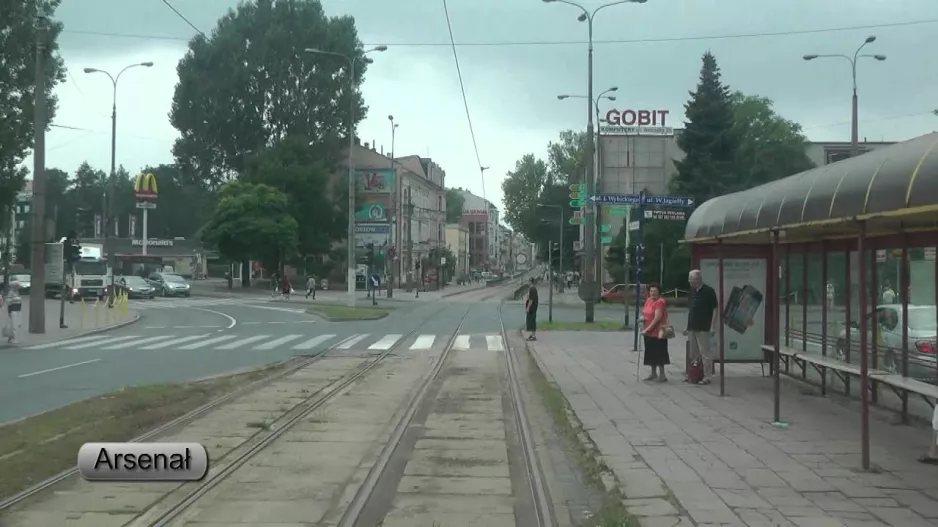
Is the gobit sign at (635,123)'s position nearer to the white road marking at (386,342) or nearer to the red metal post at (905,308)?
the white road marking at (386,342)

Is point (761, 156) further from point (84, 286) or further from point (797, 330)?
point (797, 330)

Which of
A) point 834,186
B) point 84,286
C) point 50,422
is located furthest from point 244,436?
point 84,286

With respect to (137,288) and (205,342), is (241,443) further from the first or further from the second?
(137,288)

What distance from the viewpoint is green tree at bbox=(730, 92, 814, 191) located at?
59.0 metres

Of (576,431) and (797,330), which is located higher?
(797,330)

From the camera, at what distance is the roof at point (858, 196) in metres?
7.44

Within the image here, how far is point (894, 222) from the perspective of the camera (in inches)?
395

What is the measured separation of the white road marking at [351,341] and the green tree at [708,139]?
99.9 ft

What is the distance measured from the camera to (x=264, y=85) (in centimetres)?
7131

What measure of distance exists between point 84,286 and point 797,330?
47854 mm

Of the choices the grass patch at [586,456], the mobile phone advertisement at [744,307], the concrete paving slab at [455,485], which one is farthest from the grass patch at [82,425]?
the mobile phone advertisement at [744,307]

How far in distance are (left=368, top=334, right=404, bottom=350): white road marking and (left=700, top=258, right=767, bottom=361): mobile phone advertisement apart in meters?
10.4

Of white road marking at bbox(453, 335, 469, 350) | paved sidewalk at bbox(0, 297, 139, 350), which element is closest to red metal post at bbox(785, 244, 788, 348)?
white road marking at bbox(453, 335, 469, 350)

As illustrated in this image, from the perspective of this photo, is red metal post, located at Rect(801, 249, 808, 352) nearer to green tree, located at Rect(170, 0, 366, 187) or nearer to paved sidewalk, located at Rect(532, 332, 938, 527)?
paved sidewalk, located at Rect(532, 332, 938, 527)
